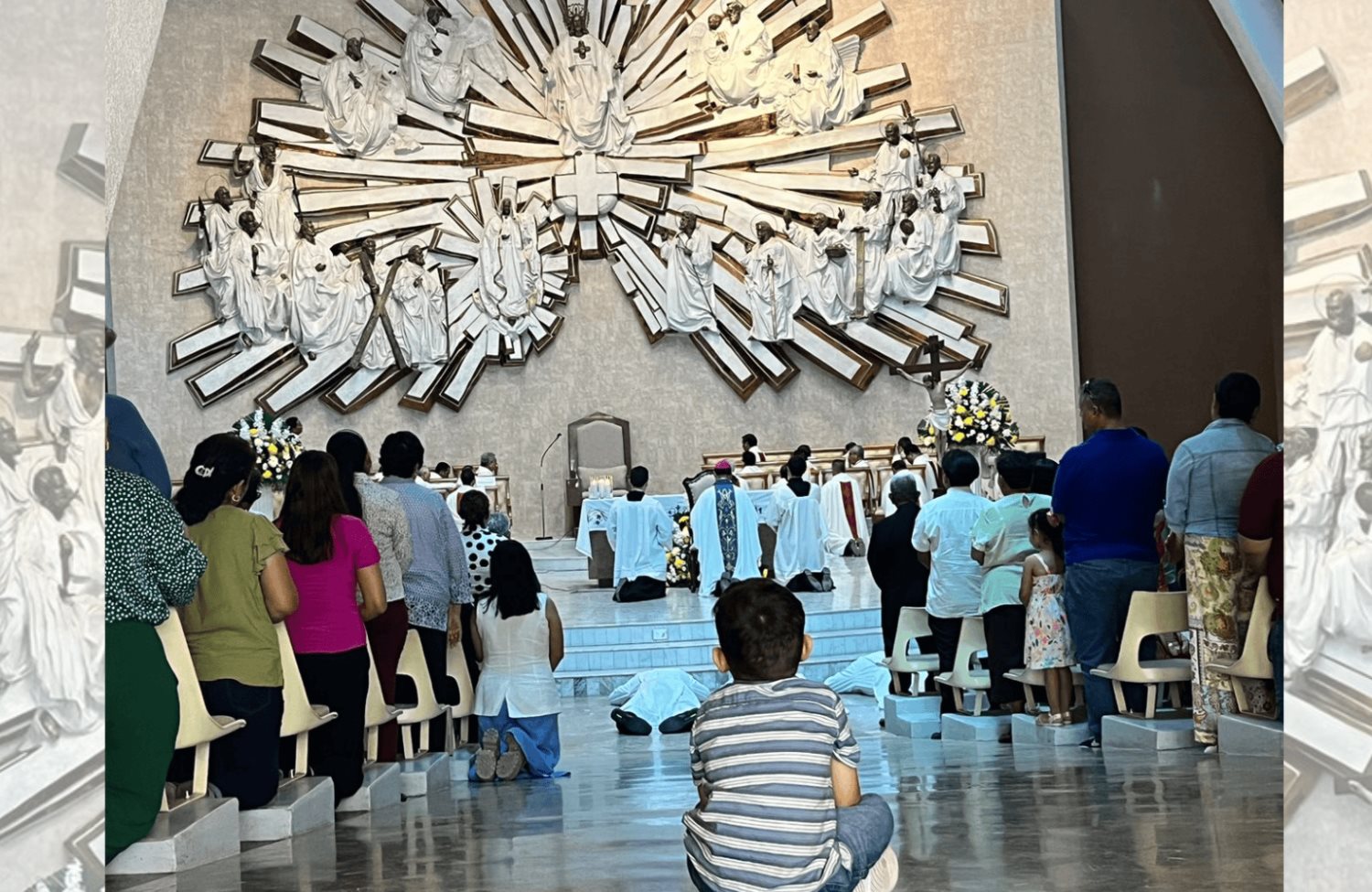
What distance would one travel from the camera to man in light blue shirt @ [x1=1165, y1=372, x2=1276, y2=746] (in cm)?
530

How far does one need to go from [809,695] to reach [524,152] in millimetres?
13188

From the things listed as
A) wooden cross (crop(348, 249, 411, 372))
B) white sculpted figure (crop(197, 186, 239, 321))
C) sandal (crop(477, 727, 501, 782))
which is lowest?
sandal (crop(477, 727, 501, 782))

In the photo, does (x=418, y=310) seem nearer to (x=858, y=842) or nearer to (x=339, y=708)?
(x=339, y=708)

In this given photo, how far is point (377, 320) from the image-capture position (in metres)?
14.8

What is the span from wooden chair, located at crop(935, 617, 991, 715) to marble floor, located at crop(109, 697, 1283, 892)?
0.64m

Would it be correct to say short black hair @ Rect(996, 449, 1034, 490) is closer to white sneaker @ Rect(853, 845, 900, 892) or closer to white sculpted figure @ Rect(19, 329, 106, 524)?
white sneaker @ Rect(853, 845, 900, 892)

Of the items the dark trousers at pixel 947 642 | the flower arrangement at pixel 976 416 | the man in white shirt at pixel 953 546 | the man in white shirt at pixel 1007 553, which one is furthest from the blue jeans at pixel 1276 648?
the flower arrangement at pixel 976 416

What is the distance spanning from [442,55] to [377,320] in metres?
2.46

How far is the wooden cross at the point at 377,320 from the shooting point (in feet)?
48.3

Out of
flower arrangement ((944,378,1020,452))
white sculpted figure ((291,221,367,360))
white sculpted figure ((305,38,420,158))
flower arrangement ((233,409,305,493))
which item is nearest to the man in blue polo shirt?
flower arrangement ((233,409,305,493))

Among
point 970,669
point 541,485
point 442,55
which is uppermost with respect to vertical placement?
point 442,55

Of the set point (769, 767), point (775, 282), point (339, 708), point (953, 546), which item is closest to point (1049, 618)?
point (953, 546)

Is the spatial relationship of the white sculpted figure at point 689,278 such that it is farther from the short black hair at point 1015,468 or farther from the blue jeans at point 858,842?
the blue jeans at point 858,842

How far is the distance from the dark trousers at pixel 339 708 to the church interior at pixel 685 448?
0.6 inches
